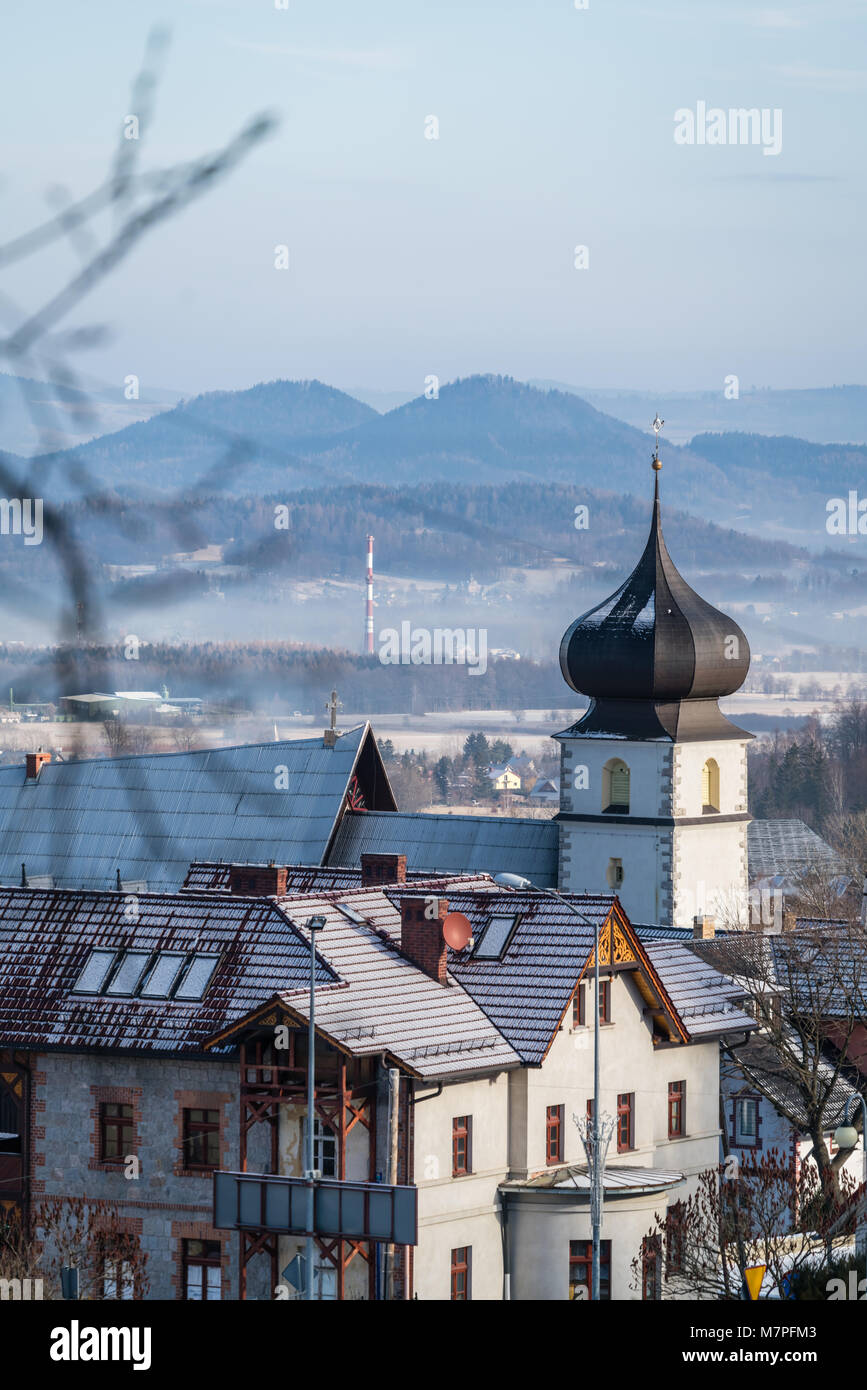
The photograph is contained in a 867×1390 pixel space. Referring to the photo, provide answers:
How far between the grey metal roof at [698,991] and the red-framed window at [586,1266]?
871cm

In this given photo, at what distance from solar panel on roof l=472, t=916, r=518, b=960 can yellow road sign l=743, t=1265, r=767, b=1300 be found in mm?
12610

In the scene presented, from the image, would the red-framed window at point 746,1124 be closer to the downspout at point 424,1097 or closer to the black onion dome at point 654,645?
the downspout at point 424,1097

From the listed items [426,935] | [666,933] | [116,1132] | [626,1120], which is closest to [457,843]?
[666,933]

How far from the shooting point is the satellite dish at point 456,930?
5353 cm

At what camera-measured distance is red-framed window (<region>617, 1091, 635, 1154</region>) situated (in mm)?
55000

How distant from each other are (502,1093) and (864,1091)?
53.0 ft

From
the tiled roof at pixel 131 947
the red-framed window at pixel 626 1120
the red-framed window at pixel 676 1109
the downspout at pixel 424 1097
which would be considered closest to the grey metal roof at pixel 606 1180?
the red-framed window at pixel 626 1120

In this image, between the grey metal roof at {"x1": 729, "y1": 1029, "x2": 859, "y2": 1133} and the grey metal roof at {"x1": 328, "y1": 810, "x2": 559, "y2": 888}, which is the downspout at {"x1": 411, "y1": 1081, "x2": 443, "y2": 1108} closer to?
the grey metal roof at {"x1": 729, "y1": 1029, "x2": 859, "y2": 1133}

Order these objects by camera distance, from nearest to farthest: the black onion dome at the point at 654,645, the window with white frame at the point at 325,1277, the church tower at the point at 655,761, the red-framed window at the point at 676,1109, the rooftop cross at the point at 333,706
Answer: the rooftop cross at the point at 333,706
the window with white frame at the point at 325,1277
the red-framed window at the point at 676,1109
the church tower at the point at 655,761
the black onion dome at the point at 654,645

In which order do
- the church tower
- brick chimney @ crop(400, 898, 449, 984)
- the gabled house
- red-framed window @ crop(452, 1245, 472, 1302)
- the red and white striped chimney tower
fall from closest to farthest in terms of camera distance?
the red and white striped chimney tower
the gabled house
red-framed window @ crop(452, 1245, 472, 1302)
brick chimney @ crop(400, 898, 449, 984)
the church tower

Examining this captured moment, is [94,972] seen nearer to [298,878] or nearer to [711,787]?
[298,878]

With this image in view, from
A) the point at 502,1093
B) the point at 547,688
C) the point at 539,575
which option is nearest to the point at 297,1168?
the point at 502,1093

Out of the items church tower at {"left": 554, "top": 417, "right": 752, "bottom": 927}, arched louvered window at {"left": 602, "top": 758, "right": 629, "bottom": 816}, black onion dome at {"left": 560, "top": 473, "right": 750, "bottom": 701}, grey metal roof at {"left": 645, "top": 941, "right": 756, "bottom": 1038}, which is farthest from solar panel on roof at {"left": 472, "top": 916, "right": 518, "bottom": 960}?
black onion dome at {"left": 560, "top": 473, "right": 750, "bottom": 701}
